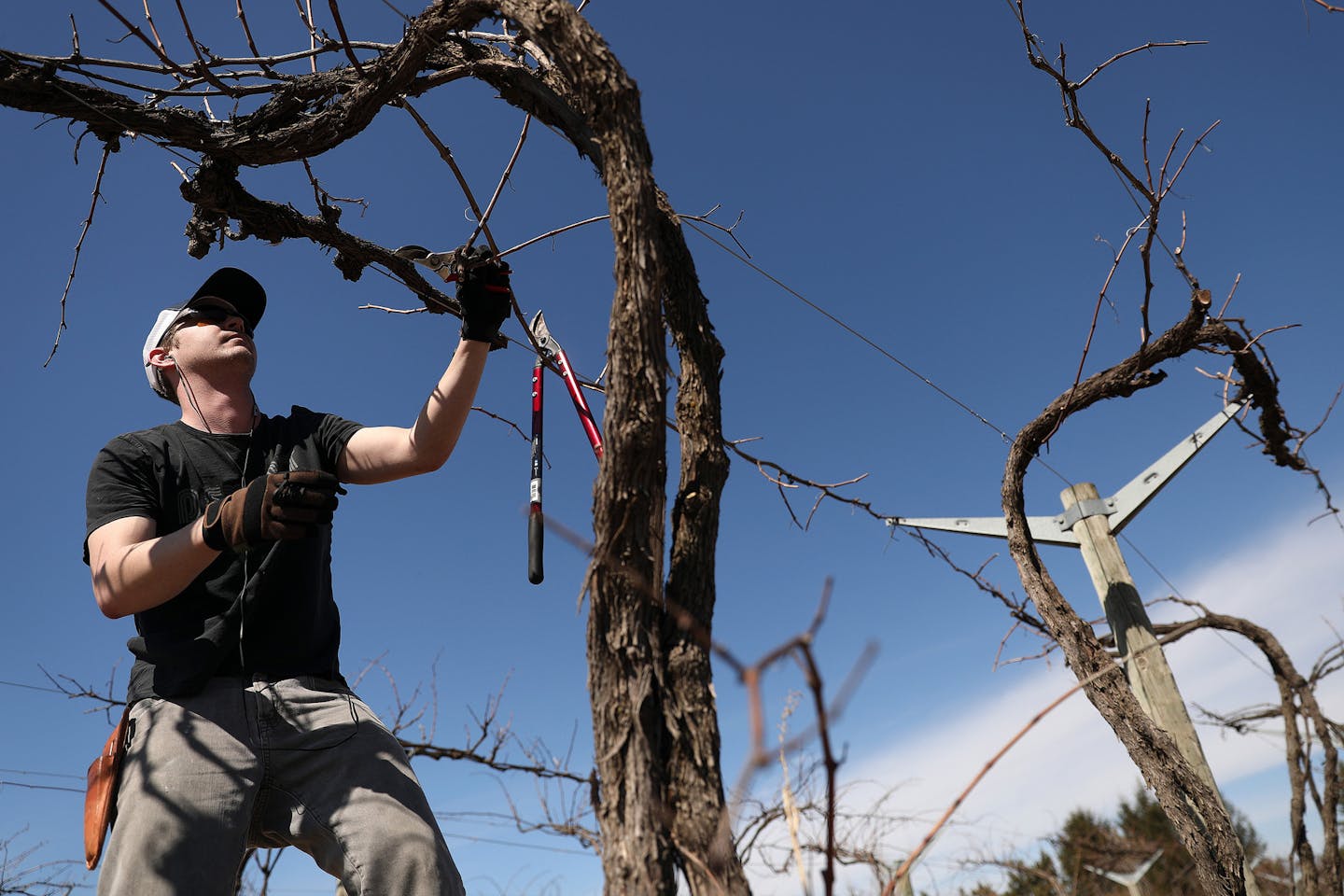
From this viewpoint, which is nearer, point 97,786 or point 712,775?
point 712,775

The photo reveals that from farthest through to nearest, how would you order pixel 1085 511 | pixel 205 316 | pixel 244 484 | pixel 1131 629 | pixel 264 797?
pixel 1085 511 < pixel 1131 629 < pixel 205 316 < pixel 244 484 < pixel 264 797

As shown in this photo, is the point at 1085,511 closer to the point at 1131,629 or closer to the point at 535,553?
the point at 1131,629

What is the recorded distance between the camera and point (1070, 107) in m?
2.58

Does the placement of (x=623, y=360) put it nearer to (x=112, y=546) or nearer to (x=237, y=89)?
(x=112, y=546)

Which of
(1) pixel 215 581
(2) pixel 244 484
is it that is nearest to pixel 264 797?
(1) pixel 215 581

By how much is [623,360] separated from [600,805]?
60 centimetres

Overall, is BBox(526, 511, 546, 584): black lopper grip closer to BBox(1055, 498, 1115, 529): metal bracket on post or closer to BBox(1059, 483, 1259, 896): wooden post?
BBox(1059, 483, 1259, 896): wooden post

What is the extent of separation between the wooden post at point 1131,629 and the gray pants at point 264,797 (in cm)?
266

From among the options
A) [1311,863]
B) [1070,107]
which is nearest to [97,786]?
[1070,107]

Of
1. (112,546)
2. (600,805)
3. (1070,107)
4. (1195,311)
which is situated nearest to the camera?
(600,805)

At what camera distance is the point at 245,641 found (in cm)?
168

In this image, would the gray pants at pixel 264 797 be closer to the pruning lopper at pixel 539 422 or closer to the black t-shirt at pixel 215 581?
the black t-shirt at pixel 215 581

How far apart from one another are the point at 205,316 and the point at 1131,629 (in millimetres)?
3560

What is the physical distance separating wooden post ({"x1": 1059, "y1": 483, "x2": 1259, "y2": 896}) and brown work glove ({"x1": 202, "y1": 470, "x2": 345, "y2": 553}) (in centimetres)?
291
